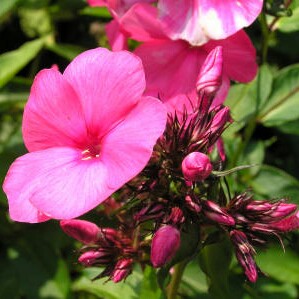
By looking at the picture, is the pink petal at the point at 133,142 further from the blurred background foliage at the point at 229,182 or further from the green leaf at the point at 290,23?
the green leaf at the point at 290,23

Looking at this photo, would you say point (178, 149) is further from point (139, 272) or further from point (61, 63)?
point (61, 63)

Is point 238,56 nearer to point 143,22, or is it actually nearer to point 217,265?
point 143,22

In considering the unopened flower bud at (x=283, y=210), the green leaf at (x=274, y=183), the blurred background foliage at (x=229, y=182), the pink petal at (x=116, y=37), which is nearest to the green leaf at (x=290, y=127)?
the blurred background foliage at (x=229, y=182)

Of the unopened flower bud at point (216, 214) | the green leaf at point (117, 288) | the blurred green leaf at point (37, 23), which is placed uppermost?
the unopened flower bud at point (216, 214)

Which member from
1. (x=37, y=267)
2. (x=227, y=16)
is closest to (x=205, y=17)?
(x=227, y=16)

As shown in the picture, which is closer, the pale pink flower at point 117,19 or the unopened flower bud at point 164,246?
the unopened flower bud at point 164,246

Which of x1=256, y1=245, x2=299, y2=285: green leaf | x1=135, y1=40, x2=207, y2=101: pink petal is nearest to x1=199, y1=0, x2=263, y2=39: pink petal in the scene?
→ x1=135, y1=40, x2=207, y2=101: pink petal
